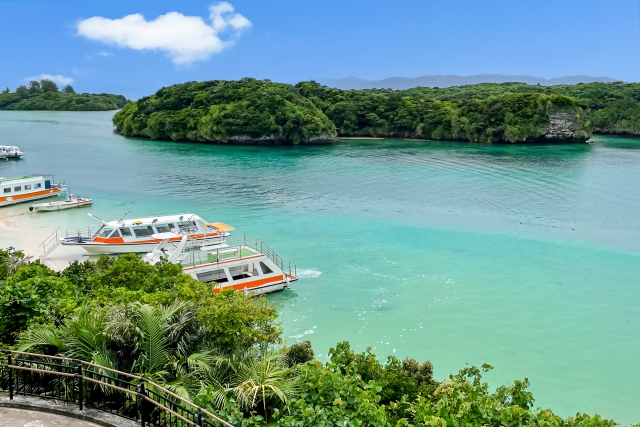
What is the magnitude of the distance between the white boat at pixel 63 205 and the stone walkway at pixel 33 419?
114 ft

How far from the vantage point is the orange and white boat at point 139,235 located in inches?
1110

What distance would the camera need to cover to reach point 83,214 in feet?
127

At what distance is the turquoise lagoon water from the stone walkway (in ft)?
35.3

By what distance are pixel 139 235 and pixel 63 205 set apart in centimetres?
1479

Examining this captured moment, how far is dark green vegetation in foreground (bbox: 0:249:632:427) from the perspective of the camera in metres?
8.41

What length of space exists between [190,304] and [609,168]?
6618cm

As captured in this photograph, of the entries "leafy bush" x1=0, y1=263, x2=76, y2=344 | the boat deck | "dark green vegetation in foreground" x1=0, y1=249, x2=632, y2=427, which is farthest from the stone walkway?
the boat deck

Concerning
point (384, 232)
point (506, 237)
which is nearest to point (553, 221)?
point (506, 237)

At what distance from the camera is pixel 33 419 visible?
8320 mm

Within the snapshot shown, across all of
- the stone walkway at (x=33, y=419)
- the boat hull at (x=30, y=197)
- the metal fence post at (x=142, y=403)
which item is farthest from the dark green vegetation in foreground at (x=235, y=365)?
the boat hull at (x=30, y=197)

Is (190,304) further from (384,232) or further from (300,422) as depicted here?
(384,232)

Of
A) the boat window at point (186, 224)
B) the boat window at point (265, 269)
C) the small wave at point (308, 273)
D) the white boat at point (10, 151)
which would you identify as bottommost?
the small wave at point (308, 273)

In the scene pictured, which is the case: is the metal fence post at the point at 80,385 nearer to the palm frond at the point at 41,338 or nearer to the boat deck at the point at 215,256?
the palm frond at the point at 41,338

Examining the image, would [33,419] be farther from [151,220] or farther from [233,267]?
[151,220]
